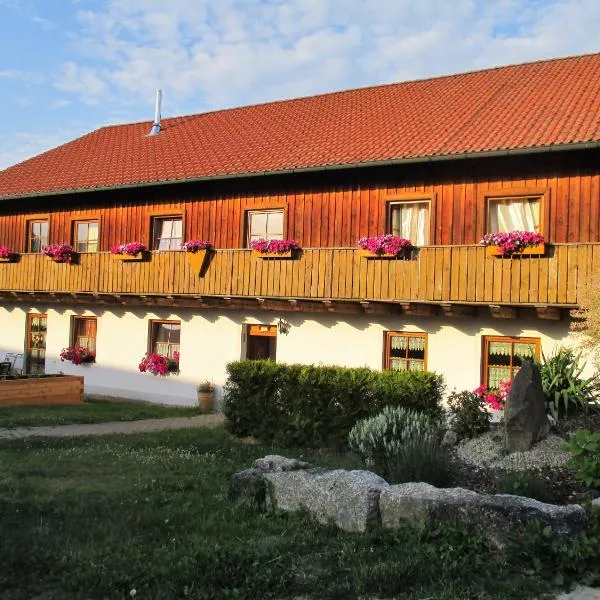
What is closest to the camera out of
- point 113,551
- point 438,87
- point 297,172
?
point 113,551

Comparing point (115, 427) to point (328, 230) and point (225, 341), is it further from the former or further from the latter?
point (328, 230)

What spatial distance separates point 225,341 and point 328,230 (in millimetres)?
3989

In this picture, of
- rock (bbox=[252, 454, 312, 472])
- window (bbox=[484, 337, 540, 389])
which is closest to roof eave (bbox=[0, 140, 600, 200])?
window (bbox=[484, 337, 540, 389])

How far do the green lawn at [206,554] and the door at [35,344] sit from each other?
47.2ft

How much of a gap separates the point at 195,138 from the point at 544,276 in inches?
496

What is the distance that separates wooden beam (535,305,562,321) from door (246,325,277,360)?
6.59 metres

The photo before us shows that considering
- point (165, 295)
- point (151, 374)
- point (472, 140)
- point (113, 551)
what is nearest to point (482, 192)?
point (472, 140)

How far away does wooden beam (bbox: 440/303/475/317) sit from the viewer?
13578mm

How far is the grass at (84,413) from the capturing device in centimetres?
1293

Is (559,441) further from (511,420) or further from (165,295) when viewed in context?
(165,295)

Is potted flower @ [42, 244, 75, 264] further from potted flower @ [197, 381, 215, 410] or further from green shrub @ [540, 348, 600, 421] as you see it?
green shrub @ [540, 348, 600, 421]

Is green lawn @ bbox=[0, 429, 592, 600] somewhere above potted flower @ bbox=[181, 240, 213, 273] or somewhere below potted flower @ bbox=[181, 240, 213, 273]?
below

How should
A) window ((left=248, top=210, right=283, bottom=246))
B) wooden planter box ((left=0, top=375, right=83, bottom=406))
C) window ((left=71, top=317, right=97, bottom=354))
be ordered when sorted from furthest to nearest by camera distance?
window ((left=71, top=317, right=97, bottom=354)) → window ((left=248, top=210, right=283, bottom=246)) → wooden planter box ((left=0, top=375, right=83, bottom=406))

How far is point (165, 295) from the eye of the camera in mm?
16938
